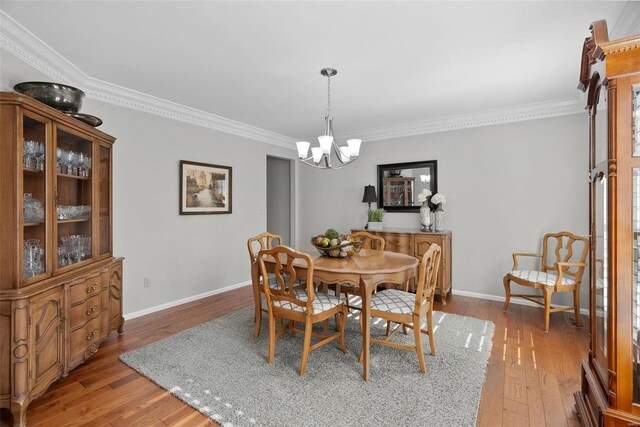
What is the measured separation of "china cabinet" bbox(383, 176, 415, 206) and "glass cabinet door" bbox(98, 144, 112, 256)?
361 centimetres

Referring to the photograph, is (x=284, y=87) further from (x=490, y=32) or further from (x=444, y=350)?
(x=444, y=350)

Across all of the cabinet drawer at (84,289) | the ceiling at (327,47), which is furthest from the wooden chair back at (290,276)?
the ceiling at (327,47)

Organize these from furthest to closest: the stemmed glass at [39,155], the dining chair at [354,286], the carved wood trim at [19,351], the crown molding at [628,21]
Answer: the dining chair at [354,286]
the stemmed glass at [39,155]
the crown molding at [628,21]
the carved wood trim at [19,351]

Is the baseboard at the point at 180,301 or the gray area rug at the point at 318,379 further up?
the baseboard at the point at 180,301

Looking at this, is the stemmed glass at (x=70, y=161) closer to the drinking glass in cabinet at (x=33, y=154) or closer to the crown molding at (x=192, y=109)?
the drinking glass in cabinet at (x=33, y=154)

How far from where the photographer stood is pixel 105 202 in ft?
9.42

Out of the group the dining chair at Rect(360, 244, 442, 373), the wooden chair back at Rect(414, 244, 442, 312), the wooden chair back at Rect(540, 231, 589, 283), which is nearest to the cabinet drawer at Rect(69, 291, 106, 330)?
the dining chair at Rect(360, 244, 442, 373)

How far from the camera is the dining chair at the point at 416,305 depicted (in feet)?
7.55

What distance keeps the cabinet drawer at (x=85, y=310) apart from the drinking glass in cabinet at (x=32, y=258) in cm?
40

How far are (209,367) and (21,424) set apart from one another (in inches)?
41.6

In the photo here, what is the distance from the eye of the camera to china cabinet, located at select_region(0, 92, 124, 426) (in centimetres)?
183

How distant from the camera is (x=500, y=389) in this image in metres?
2.16

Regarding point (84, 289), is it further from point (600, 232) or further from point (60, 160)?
point (600, 232)

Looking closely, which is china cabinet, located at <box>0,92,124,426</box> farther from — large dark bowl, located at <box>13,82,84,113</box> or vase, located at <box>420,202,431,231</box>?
vase, located at <box>420,202,431,231</box>
